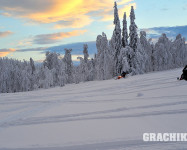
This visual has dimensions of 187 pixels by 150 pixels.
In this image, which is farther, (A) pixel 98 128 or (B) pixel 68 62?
(B) pixel 68 62

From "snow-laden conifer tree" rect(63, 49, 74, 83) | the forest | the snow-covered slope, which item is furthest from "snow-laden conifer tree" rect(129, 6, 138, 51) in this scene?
the snow-covered slope

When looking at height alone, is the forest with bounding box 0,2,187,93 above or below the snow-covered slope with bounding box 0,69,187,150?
above

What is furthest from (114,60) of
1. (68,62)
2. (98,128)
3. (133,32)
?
(98,128)

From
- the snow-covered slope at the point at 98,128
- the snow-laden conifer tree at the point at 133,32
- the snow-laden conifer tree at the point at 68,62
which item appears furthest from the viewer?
the snow-laden conifer tree at the point at 68,62

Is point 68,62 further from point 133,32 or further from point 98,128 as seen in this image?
point 98,128

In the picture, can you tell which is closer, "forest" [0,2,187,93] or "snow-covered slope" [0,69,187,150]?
"snow-covered slope" [0,69,187,150]

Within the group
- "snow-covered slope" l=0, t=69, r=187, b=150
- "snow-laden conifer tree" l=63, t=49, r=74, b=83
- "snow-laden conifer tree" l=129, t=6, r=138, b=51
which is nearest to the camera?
"snow-covered slope" l=0, t=69, r=187, b=150

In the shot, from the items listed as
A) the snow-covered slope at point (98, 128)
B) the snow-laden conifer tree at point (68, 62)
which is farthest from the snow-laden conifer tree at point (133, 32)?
the snow-covered slope at point (98, 128)

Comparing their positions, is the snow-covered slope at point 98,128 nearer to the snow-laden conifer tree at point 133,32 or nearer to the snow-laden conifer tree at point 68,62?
the snow-laden conifer tree at point 133,32

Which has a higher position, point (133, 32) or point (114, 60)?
point (133, 32)

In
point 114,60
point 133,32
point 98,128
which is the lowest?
point 98,128

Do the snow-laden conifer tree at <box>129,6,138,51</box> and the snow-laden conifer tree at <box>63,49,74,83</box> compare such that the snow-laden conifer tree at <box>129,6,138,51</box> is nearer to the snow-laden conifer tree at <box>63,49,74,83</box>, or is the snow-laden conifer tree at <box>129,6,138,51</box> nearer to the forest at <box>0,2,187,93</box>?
the forest at <box>0,2,187,93</box>

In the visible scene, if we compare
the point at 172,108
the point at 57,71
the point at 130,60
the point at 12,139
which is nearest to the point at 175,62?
the point at 130,60

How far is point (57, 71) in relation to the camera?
40.2 m
